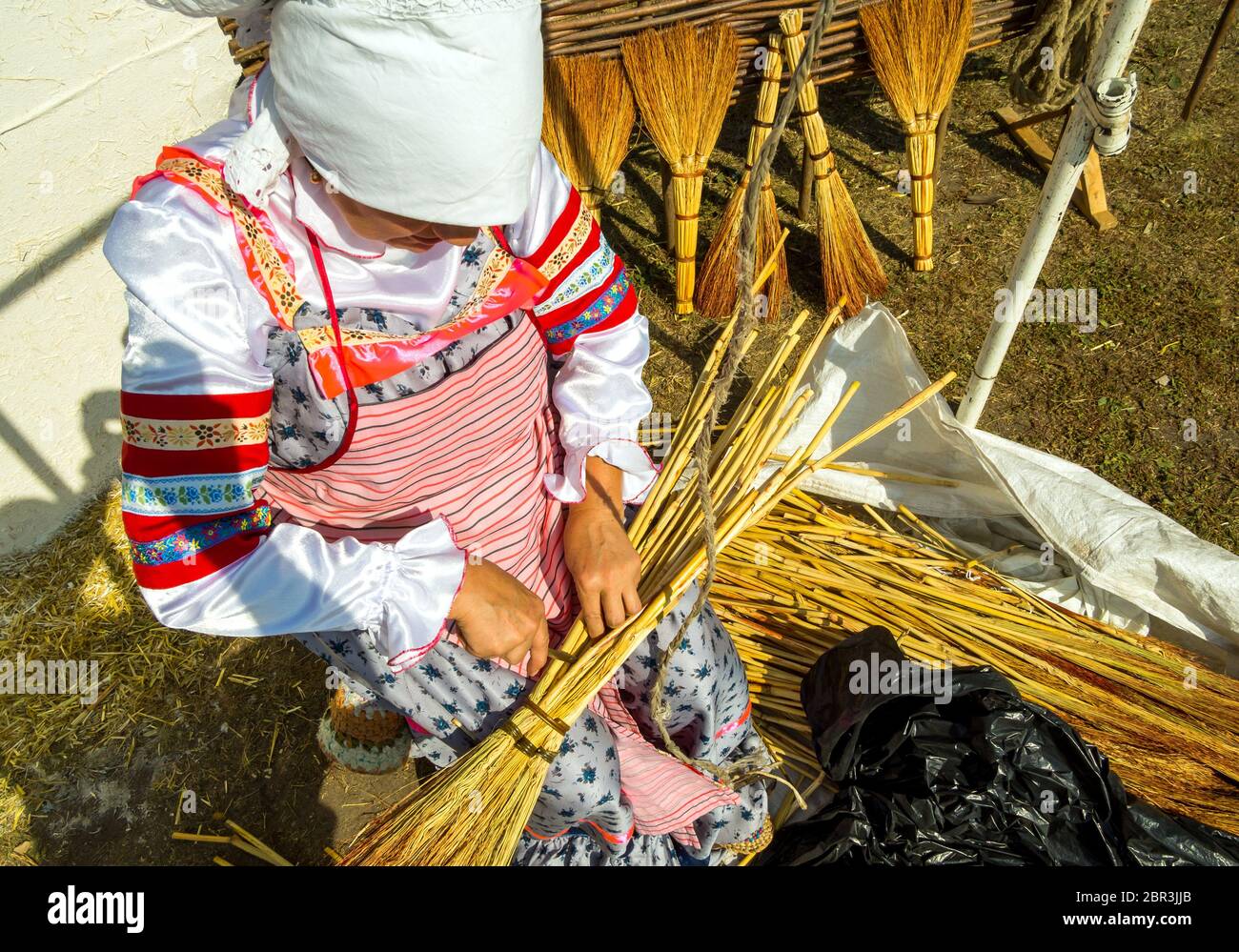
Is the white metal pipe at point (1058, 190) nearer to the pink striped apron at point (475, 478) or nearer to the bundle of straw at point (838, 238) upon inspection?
the bundle of straw at point (838, 238)

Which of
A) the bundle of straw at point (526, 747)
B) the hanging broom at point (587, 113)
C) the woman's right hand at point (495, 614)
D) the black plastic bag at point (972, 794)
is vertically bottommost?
the black plastic bag at point (972, 794)

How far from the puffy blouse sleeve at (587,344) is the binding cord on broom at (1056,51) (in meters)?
2.26

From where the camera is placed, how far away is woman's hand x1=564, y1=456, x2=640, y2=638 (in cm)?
158

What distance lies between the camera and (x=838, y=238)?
10.6 ft

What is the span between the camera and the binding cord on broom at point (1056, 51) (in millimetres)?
2996

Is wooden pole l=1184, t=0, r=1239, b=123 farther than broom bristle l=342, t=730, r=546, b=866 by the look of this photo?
Yes

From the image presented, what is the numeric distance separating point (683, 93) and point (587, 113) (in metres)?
0.32

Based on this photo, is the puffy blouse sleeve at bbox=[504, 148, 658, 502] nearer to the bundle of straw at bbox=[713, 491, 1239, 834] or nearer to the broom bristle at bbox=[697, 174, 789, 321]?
the bundle of straw at bbox=[713, 491, 1239, 834]

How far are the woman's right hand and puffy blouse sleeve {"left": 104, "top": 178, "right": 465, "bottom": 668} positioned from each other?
1.5 inches

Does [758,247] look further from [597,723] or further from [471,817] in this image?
[471,817]

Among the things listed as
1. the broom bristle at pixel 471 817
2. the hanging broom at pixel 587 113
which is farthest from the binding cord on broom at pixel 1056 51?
the broom bristle at pixel 471 817

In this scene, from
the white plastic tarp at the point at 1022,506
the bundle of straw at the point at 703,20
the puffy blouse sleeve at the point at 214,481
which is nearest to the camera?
the puffy blouse sleeve at the point at 214,481

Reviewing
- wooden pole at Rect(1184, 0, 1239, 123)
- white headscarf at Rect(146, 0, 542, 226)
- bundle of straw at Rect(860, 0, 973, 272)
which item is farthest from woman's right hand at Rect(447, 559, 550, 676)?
wooden pole at Rect(1184, 0, 1239, 123)

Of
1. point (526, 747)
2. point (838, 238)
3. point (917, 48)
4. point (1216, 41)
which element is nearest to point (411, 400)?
point (526, 747)
